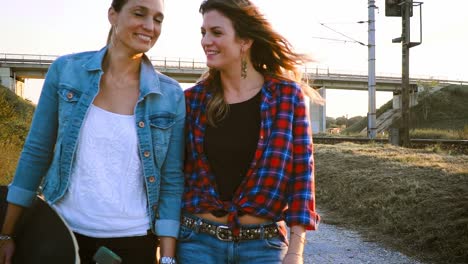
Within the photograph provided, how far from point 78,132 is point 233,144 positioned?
82cm

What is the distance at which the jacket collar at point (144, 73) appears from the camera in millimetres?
2760

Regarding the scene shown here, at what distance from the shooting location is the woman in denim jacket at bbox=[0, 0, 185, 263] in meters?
2.56

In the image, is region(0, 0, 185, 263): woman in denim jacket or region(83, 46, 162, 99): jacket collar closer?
region(0, 0, 185, 263): woman in denim jacket

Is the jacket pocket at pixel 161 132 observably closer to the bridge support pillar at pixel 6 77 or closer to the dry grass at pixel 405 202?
the dry grass at pixel 405 202

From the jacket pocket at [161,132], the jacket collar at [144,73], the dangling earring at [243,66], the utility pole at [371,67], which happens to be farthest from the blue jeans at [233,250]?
the utility pole at [371,67]

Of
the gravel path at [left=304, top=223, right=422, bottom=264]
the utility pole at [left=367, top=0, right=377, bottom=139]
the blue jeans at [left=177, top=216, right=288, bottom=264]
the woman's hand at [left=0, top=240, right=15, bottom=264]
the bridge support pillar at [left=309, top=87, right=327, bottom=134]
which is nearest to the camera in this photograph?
the woman's hand at [left=0, top=240, right=15, bottom=264]

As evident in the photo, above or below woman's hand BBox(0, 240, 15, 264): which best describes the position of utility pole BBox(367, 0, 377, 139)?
above

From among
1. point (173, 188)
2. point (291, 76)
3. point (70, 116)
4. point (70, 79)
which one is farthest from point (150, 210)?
point (291, 76)

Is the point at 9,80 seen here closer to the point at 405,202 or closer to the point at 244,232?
the point at 405,202

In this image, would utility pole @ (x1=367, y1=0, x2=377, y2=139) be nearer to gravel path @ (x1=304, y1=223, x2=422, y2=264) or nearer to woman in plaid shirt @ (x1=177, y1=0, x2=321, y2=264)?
gravel path @ (x1=304, y1=223, x2=422, y2=264)

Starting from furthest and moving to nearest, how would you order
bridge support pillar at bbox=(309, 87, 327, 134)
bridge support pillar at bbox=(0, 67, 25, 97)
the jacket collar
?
bridge support pillar at bbox=(309, 87, 327, 134) → bridge support pillar at bbox=(0, 67, 25, 97) → the jacket collar

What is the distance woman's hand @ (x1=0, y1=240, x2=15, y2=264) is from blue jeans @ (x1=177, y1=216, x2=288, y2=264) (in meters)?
0.89

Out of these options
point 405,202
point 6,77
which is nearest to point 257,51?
point 405,202

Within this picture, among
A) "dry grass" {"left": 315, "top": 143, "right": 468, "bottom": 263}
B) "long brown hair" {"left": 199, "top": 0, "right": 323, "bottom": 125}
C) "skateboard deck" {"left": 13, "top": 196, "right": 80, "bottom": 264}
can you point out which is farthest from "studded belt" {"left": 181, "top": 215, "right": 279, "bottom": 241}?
"dry grass" {"left": 315, "top": 143, "right": 468, "bottom": 263}
